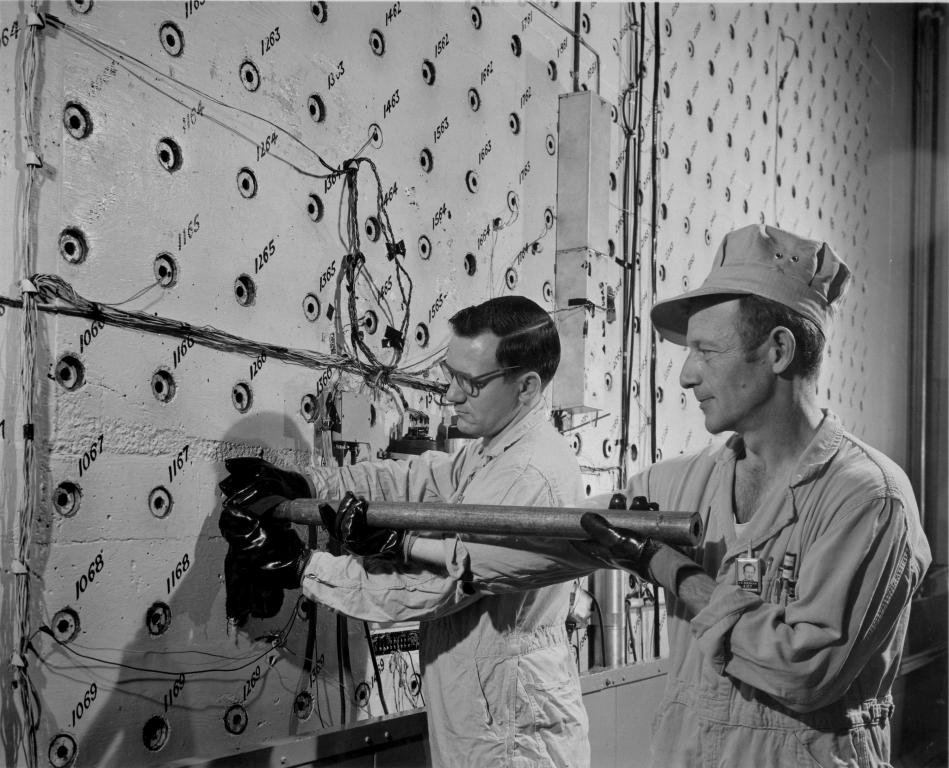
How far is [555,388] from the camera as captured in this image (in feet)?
Answer: 13.0

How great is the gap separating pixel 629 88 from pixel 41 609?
3566 mm

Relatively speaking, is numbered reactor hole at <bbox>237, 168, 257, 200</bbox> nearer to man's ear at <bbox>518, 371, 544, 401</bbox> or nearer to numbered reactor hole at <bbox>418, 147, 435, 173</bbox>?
numbered reactor hole at <bbox>418, 147, 435, 173</bbox>

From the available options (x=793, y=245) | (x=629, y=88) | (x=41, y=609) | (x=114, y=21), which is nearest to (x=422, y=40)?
(x=114, y=21)

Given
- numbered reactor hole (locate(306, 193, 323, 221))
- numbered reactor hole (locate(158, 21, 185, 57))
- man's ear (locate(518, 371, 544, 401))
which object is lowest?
man's ear (locate(518, 371, 544, 401))

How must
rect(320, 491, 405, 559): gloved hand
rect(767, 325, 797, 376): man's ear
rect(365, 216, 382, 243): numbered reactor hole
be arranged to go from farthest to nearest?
rect(365, 216, 382, 243): numbered reactor hole, rect(320, 491, 405, 559): gloved hand, rect(767, 325, 797, 376): man's ear

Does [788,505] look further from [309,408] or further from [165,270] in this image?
[165,270]

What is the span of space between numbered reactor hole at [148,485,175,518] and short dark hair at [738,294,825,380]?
59.1 inches

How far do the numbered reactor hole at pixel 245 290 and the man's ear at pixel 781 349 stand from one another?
4.88ft

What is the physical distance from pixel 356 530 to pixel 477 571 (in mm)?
293

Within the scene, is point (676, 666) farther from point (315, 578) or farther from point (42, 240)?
point (42, 240)

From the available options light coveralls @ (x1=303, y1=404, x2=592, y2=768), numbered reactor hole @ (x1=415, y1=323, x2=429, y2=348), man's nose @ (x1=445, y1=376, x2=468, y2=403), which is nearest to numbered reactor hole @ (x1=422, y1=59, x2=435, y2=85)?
numbered reactor hole @ (x1=415, y1=323, x2=429, y2=348)

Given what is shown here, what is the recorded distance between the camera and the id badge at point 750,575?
1803 millimetres

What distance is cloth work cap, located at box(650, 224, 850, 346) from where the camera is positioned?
1855 millimetres

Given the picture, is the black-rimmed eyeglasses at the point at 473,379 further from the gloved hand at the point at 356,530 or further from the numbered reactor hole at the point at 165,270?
the numbered reactor hole at the point at 165,270
